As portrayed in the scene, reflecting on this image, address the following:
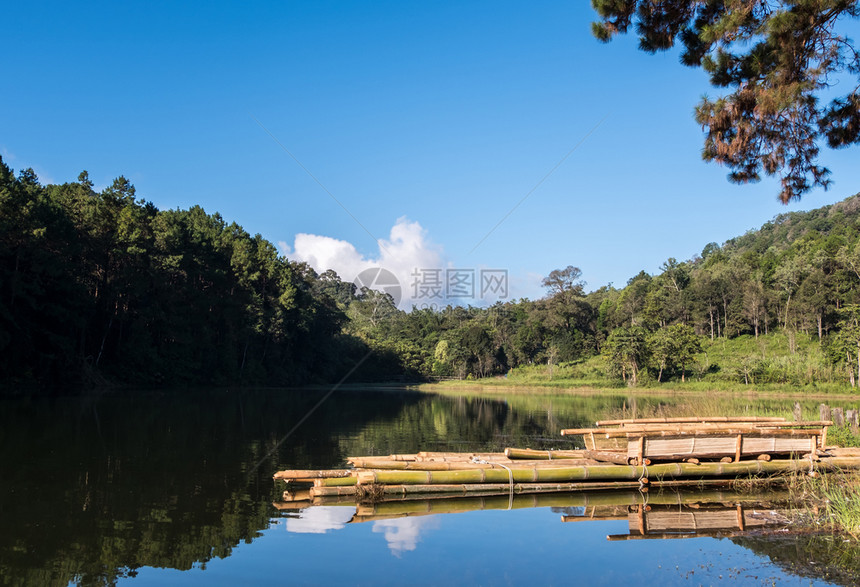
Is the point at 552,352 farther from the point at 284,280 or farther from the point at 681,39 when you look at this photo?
the point at 681,39

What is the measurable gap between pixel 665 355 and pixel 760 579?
5359cm

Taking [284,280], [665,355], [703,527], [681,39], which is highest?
[284,280]

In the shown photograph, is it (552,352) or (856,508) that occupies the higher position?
(552,352)

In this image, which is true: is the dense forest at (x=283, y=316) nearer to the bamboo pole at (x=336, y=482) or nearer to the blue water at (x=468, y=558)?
the bamboo pole at (x=336, y=482)

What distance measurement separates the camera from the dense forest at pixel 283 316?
37.4 meters

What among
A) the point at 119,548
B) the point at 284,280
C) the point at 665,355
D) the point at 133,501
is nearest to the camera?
the point at 119,548

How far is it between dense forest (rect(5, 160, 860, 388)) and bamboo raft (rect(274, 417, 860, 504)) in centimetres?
2957

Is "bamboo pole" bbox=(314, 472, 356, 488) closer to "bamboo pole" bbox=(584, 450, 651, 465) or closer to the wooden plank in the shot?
"bamboo pole" bbox=(584, 450, 651, 465)

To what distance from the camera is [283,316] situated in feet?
202

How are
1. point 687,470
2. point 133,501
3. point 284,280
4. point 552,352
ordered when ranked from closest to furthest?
point 133,501
point 687,470
point 284,280
point 552,352

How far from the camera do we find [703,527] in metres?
9.62

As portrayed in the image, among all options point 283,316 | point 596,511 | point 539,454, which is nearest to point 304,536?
point 596,511

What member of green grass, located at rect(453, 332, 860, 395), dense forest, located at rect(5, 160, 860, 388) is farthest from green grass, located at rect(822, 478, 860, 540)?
green grass, located at rect(453, 332, 860, 395)

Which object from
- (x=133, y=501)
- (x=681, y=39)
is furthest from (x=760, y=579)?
(x=133, y=501)
